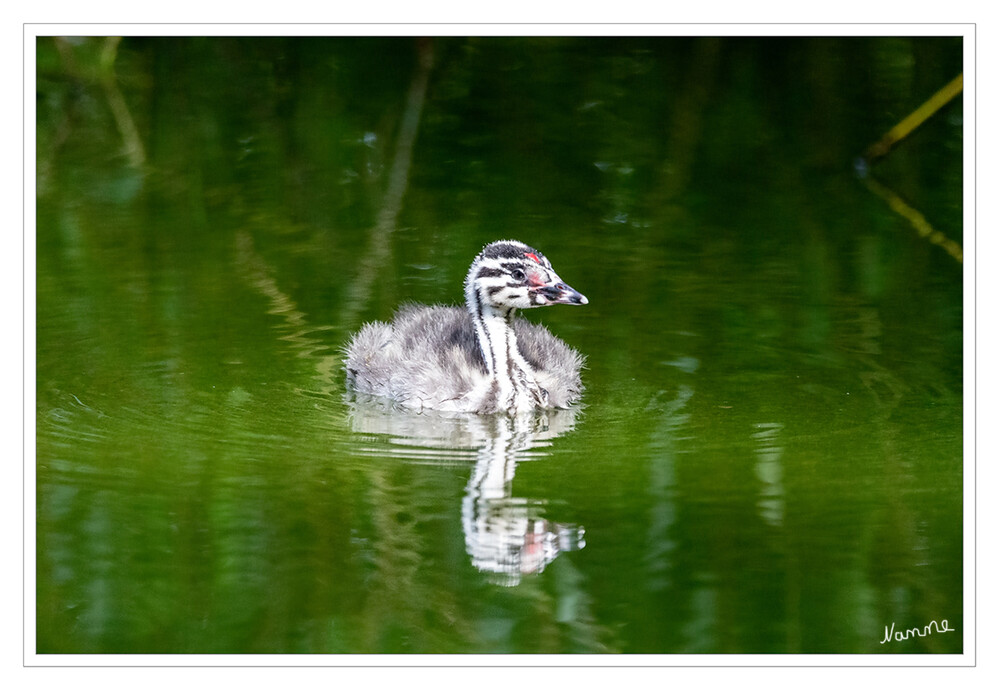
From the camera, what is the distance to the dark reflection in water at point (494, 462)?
22.0 feet

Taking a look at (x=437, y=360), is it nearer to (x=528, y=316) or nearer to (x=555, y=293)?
(x=555, y=293)

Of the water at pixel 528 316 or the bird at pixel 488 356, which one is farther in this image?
the bird at pixel 488 356

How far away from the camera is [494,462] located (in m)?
7.72

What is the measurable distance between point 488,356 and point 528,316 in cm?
156

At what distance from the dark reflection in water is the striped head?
625mm

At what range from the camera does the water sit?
6438 millimetres

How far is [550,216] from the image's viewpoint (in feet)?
38.2

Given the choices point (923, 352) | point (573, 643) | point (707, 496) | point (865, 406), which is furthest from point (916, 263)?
point (573, 643)

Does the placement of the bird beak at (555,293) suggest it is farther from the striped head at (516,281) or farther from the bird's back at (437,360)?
the bird's back at (437,360)
